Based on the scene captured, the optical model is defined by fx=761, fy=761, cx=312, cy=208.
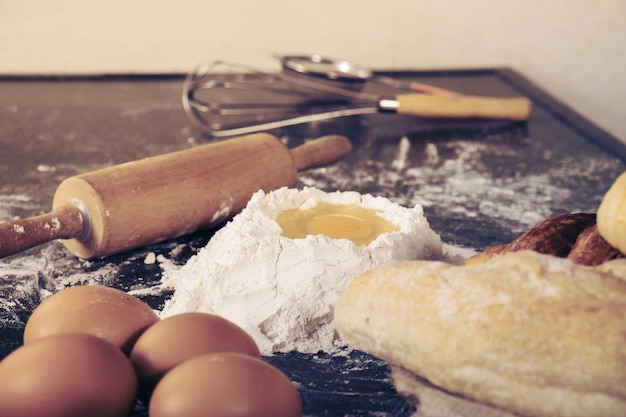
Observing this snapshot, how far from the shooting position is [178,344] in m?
0.83

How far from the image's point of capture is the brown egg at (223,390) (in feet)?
2.36

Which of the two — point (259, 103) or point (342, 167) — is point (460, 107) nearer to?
point (342, 167)

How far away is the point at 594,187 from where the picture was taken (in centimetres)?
180

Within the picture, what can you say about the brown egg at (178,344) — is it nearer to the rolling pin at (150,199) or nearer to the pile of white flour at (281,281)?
the pile of white flour at (281,281)

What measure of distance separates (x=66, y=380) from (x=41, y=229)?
1.90 feet

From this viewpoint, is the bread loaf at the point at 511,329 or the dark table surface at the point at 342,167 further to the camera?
the dark table surface at the point at 342,167

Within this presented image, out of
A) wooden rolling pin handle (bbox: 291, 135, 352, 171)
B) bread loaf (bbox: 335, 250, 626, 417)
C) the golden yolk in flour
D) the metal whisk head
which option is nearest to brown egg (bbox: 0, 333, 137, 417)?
bread loaf (bbox: 335, 250, 626, 417)

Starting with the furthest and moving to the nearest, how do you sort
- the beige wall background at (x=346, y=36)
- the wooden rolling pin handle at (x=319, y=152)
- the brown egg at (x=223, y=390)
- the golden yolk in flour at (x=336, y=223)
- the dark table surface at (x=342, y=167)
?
the beige wall background at (x=346, y=36), the wooden rolling pin handle at (x=319, y=152), the golden yolk in flour at (x=336, y=223), the dark table surface at (x=342, y=167), the brown egg at (x=223, y=390)

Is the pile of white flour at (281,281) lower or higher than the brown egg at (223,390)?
lower

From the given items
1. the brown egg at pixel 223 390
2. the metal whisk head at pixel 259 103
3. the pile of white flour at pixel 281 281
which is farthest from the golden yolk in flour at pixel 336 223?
the metal whisk head at pixel 259 103

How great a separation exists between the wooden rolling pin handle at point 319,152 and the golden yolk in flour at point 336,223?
36cm

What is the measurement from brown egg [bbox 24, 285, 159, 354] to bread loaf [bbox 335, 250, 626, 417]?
0.87 ft

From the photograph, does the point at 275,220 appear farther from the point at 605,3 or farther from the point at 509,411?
the point at 605,3

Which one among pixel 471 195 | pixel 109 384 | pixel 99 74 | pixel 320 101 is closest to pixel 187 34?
pixel 99 74
